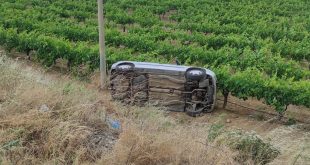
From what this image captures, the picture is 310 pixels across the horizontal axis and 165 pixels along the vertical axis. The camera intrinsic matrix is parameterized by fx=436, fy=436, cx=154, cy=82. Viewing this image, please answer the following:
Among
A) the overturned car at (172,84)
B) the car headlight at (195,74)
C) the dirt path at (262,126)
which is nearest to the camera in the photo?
the dirt path at (262,126)

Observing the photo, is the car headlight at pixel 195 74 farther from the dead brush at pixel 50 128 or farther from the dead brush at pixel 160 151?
the dead brush at pixel 160 151

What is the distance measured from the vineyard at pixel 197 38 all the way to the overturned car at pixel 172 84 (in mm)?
938

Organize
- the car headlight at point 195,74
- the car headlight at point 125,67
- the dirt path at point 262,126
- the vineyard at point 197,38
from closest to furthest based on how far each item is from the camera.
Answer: the dirt path at point 262,126 → the car headlight at point 195,74 → the car headlight at point 125,67 → the vineyard at point 197,38

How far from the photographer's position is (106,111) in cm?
648

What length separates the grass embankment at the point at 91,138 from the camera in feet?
17.0

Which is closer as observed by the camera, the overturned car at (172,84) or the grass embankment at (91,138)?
the grass embankment at (91,138)

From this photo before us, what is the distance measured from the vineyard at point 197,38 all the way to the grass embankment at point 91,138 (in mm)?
4646

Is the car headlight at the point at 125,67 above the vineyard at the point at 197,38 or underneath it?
above

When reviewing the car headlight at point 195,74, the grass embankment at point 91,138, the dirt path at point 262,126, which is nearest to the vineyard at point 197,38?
the dirt path at point 262,126

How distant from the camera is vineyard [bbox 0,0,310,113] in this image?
36.3 feet

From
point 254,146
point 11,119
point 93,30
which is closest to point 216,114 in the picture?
point 254,146

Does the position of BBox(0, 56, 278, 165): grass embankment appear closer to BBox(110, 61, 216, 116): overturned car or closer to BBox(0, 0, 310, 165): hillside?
BBox(0, 0, 310, 165): hillside

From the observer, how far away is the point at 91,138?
18.4 ft

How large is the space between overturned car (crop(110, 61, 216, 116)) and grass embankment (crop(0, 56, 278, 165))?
3389 millimetres
